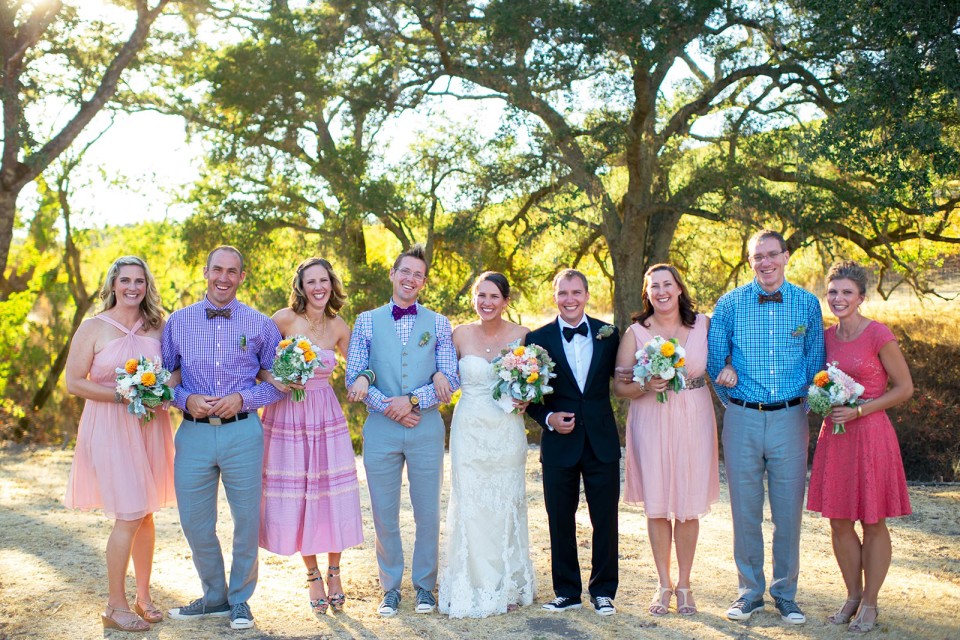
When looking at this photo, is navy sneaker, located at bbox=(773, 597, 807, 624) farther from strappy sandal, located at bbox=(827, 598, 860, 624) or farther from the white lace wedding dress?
the white lace wedding dress

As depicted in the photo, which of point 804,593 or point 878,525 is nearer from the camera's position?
point 878,525

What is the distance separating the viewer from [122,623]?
543cm

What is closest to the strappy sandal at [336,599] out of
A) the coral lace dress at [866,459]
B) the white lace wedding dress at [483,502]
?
the white lace wedding dress at [483,502]

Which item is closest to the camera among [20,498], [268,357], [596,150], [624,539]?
[268,357]

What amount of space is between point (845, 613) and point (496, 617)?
84.2 inches

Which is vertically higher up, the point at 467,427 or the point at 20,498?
the point at 467,427

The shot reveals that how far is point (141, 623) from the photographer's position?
5.45 meters

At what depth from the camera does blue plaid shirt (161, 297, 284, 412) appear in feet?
17.8

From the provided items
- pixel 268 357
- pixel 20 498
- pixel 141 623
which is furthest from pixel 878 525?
pixel 20 498

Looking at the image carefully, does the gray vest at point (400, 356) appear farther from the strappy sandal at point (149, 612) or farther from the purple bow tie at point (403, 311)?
the strappy sandal at point (149, 612)

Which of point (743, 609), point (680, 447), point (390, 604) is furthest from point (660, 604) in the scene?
point (390, 604)

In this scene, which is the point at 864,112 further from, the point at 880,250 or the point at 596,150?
the point at 880,250

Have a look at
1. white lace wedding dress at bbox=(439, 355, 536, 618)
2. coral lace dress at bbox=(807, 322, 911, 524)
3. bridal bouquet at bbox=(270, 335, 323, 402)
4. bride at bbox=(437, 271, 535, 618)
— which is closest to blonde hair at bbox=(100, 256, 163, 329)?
bridal bouquet at bbox=(270, 335, 323, 402)

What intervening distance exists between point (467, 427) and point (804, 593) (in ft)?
8.58
